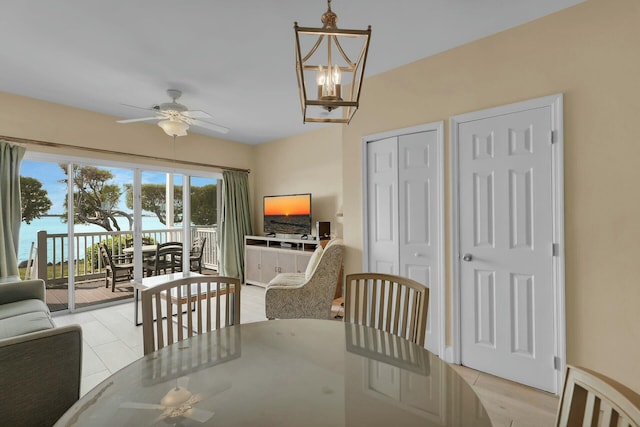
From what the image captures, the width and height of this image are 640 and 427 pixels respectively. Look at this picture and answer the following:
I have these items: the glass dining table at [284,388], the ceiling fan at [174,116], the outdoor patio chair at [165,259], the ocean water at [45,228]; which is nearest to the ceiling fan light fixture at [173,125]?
the ceiling fan at [174,116]

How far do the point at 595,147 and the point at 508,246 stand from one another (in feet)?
2.69

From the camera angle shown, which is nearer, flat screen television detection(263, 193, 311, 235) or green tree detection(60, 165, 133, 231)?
green tree detection(60, 165, 133, 231)

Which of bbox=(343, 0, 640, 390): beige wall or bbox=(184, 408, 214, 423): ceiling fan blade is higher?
bbox=(343, 0, 640, 390): beige wall

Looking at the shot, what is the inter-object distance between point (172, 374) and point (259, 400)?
35 cm

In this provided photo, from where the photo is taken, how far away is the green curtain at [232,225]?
212 inches

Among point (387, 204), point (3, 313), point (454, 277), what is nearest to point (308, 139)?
point (387, 204)

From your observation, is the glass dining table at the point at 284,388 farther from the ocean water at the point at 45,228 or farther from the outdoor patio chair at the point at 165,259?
the ocean water at the point at 45,228

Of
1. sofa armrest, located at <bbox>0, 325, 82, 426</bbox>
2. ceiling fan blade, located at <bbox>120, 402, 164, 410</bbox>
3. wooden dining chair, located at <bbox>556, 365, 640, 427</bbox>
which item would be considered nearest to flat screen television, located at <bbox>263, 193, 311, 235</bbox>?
sofa armrest, located at <bbox>0, 325, 82, 426</bbox>

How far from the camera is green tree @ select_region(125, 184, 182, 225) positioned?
4391mm

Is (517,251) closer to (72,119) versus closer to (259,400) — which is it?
(259,400)

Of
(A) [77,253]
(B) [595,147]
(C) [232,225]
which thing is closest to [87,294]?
(A) [77,253]

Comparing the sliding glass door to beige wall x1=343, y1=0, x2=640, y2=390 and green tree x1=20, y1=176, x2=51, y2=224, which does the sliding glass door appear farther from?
beige wall x1=343, y1=0, x2=640, y2=390

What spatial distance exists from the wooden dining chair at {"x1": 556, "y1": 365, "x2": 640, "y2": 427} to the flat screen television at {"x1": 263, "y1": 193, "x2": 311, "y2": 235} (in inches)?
163

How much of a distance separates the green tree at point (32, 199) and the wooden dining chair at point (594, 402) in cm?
500
